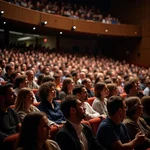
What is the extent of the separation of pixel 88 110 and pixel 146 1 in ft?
31.1

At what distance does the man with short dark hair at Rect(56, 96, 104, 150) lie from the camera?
1.30 metres

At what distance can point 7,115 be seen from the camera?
5.30ft

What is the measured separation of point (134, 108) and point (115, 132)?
12.2 inches

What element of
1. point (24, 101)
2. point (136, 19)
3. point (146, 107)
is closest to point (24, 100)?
point (24, 101)

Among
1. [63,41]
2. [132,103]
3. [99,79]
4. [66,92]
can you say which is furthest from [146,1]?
[132,103]

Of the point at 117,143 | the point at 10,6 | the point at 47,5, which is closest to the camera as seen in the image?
the point at 117,143

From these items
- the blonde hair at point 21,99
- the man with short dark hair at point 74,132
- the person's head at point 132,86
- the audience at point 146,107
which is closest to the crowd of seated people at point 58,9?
the person's head at point 132,86

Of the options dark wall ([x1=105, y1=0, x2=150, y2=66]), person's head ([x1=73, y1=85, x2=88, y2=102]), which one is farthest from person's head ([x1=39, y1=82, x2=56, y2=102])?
dark wall ([x1=105, y1=0, x2=150, y2=66])

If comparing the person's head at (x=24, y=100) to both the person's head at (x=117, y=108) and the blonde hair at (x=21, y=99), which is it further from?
the person's head at (x=117, y=108)

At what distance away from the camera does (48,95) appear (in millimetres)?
2076

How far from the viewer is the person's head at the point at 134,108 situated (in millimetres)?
1666

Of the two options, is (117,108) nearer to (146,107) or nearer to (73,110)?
(73,110)

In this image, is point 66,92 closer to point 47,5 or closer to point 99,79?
point 99,79

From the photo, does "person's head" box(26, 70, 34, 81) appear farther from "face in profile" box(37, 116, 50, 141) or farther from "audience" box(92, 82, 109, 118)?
"face in profile" box(37, 116, 50, 141)
